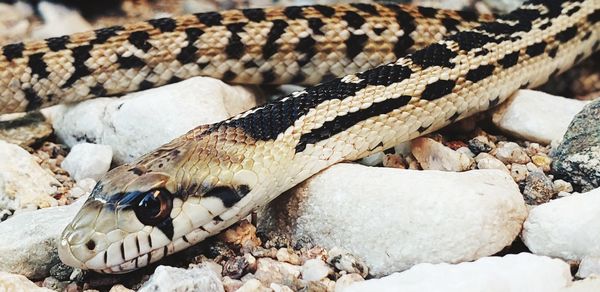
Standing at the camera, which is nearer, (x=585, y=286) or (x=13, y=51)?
(x=585, y=286)

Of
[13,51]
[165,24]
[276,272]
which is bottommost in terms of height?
[13,51]

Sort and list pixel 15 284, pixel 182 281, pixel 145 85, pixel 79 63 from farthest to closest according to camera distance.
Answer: pixel 145 85
pixel 79 63
pixel 15 284
pixel 182 281

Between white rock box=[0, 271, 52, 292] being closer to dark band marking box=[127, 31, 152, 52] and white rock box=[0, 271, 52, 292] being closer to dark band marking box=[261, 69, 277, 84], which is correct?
dark band marking box=[127, 31, 152, 52]

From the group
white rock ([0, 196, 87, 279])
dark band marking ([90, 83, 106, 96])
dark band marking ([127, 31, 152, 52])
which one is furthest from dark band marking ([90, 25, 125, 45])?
white rock ([0, 196, 87, 279])

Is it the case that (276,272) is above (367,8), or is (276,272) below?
below

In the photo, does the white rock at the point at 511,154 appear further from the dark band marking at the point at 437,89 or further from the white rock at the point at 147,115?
the white rock at the point at 147,115

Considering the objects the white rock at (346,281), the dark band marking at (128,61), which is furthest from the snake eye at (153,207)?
the dark band marking at (128,61)

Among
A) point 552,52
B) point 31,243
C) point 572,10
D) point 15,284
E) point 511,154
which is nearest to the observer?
point 15,284

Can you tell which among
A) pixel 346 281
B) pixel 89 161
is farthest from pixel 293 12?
pixel 346 281

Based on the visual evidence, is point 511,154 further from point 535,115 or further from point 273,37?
point 273,37
